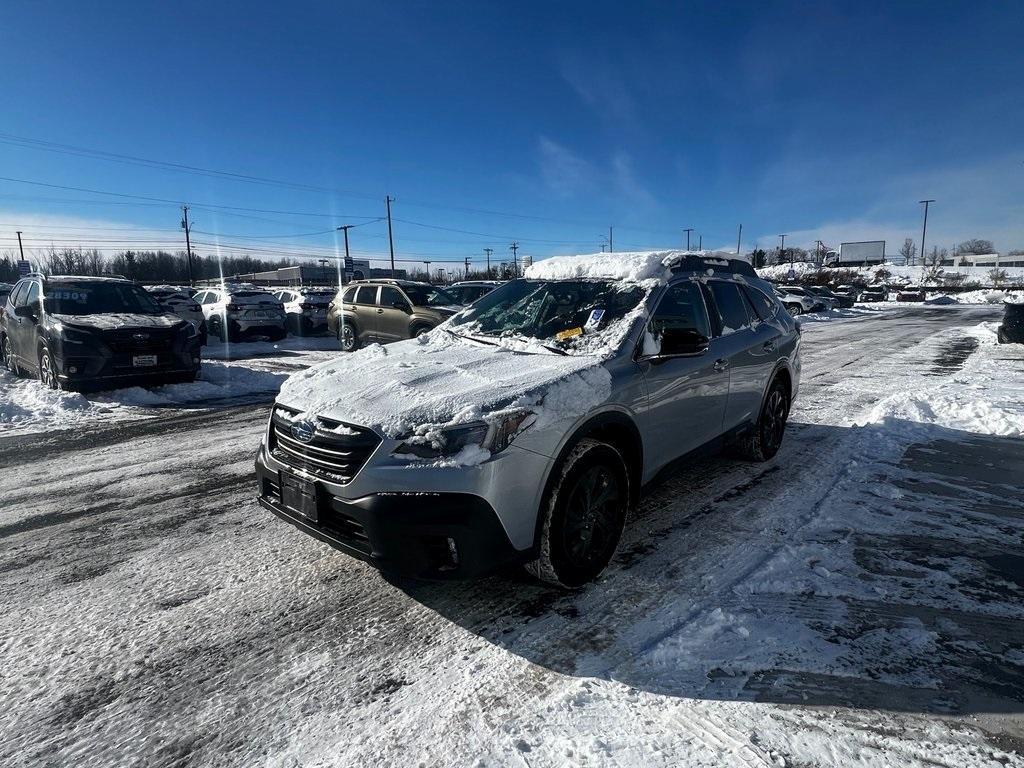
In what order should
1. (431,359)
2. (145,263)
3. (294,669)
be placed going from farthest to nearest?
1. (145,263)
2. (431,359)
3. (294,669)

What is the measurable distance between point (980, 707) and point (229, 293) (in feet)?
64.1

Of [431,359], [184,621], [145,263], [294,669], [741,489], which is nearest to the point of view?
[294,669]

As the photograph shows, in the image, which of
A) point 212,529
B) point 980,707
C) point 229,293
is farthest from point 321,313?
point 980,707

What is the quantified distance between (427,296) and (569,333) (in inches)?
419

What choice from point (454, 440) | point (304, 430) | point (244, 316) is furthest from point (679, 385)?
point (244, 316)

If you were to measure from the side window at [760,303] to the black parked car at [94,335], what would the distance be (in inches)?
313

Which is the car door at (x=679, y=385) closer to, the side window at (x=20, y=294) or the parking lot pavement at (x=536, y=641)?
the parking lot pavement at (x=536, y=641)

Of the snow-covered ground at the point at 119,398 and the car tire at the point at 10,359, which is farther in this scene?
the car tire at the point at 10,359

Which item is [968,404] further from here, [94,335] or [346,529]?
[94,335]

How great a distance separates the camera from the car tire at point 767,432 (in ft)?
16.8

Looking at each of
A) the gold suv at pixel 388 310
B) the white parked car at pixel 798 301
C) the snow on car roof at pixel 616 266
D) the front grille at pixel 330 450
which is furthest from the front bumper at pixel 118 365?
the white parked car at pixel 798 301

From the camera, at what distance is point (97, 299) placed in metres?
8.98

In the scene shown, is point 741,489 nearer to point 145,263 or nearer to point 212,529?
point 212,529

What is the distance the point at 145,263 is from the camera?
271ft
